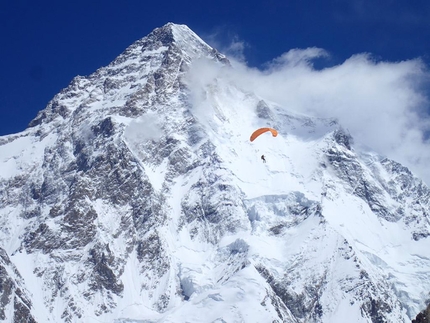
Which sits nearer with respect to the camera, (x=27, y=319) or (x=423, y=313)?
(x=423, y=313)

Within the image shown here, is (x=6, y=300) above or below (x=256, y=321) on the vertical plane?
above

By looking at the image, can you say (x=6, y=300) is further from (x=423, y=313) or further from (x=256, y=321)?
(x=423, y=313)

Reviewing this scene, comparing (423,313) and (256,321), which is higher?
(256,321)

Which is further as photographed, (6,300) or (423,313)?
(6,300)

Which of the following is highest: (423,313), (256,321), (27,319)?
(27,319)

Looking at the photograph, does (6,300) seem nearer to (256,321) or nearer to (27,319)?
(27,319)

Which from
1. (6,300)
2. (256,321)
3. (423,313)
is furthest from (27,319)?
(423,313)

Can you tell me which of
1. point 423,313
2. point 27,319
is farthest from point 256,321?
point 423,313

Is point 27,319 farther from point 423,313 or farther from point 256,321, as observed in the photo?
point 423,313
